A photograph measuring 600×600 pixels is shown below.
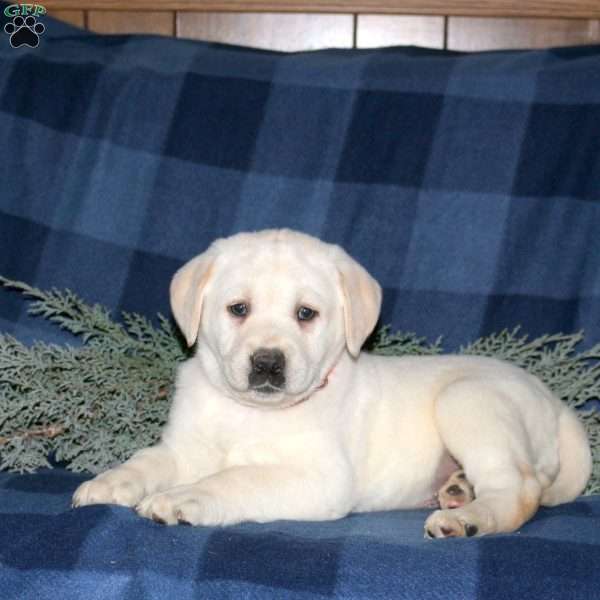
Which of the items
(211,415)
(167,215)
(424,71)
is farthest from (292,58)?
(211,415)

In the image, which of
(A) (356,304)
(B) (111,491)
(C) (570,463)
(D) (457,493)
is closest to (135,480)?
(B) (111,491)

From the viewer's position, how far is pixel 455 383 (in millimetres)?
3725

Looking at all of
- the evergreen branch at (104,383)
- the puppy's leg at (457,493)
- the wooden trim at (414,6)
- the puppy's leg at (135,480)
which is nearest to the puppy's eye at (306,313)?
the puppy's leg at (135,480)

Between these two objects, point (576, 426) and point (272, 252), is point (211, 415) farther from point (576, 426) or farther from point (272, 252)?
point (576, 426)

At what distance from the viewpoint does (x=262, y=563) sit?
2.77 metres

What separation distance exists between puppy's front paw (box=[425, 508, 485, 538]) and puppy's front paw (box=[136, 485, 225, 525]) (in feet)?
1.89

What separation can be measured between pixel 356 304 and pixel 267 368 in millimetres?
423

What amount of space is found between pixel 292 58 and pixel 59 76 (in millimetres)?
980

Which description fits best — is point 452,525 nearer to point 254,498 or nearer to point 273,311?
point 254,498

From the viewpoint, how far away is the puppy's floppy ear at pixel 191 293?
139 inches

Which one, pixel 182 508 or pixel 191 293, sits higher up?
pixel 191 293

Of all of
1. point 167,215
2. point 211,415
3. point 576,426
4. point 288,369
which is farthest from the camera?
point 167,215

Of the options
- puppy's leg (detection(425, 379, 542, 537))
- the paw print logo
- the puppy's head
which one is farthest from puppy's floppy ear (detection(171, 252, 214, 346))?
the paw print logo

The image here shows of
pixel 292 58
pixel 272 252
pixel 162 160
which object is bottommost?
pixel 272 252
